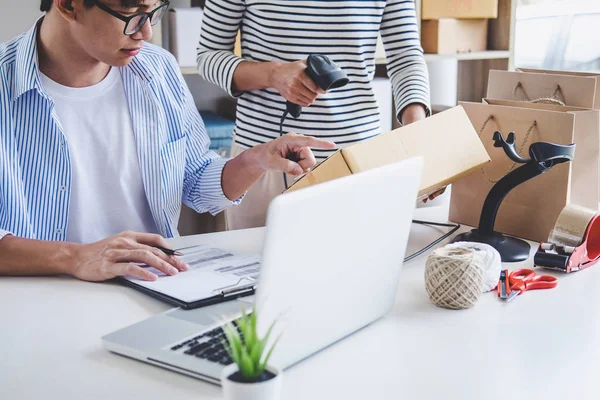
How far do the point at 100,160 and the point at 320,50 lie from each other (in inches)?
25.1

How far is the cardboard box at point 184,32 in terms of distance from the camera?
252 centimetres

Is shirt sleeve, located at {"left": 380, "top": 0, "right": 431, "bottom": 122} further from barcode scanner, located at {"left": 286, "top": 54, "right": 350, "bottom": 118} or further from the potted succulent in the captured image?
the potted succulent

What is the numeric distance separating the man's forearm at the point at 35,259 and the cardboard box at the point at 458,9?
206cm

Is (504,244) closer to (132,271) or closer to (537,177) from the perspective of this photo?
(537,177)

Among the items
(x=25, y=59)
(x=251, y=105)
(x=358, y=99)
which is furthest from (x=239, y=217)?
(x=25, y=59)

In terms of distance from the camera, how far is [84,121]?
157cm

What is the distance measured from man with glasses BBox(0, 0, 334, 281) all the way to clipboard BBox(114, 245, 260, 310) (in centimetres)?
3

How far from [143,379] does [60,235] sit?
2.21 ft

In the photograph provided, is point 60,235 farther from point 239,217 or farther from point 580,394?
point 580,394

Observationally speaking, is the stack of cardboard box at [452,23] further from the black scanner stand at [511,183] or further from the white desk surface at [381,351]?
the white desk surface at [381,351]

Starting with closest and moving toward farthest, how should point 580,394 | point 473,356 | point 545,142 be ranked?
point 580,394 → point 473,356 → point 545,142

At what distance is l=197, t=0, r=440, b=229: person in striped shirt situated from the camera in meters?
1.85

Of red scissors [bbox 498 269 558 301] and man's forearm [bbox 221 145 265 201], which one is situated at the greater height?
man's forearm [bbox 221 145 265 201]

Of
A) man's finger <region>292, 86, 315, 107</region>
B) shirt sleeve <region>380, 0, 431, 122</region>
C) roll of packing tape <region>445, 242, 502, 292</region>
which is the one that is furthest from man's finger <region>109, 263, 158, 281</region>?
shirt sleeve <region>380, 0, 431, 122</region>
